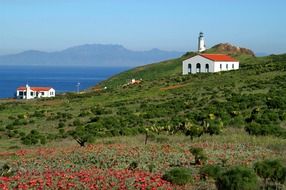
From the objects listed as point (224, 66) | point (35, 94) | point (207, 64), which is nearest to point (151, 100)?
point (207, 64)

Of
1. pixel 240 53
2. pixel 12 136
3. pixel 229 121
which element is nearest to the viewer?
pixel 229 121

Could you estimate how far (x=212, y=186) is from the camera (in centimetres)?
1193

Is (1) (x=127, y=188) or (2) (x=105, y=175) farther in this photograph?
(2) (x=105, y=175)

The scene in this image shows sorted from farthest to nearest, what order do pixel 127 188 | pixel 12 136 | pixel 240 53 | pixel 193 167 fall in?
pixel 240 53 < pixel 12 136 < pixel 193 167 < pixel 127 188

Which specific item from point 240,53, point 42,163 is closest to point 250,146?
point 42,163

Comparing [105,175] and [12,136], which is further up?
[105,175]

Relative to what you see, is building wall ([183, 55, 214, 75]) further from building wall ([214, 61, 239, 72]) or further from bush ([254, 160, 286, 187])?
bush ([254, 160, 286, 187])

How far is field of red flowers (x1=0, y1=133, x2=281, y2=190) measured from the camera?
1173 cm

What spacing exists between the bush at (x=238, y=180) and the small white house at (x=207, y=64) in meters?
75.5

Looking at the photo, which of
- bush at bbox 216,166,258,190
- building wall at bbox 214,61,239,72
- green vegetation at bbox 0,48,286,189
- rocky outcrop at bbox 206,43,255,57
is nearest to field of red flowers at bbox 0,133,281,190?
green vegetation at bbox 0,48,286,189

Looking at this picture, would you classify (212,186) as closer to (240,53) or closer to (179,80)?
(179,80)

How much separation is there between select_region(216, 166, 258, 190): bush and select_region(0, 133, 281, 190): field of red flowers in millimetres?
1089

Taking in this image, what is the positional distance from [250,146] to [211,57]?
6943 cm

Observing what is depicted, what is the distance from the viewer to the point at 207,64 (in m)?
86.9
